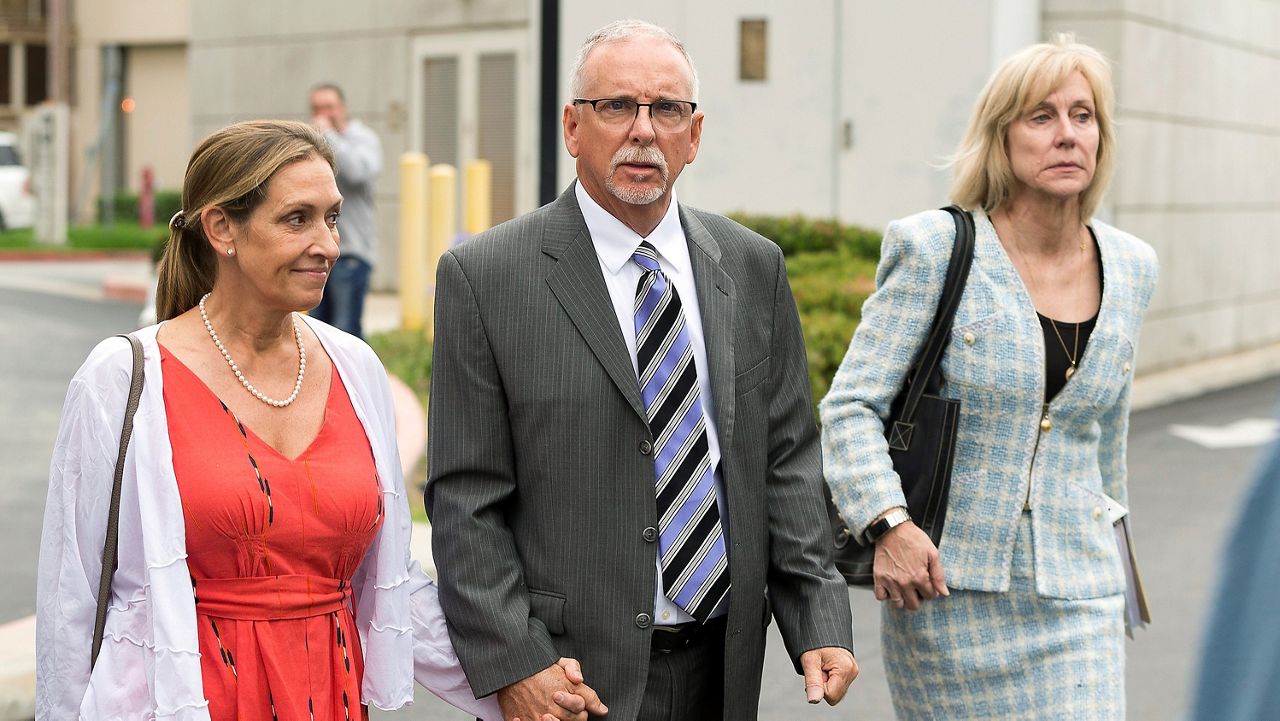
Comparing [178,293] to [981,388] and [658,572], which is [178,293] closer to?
[658,572]

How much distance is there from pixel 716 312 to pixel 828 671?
2.56ft

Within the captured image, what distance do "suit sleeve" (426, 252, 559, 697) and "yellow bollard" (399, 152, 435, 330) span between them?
11.9 m

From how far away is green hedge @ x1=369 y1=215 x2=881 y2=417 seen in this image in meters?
9.93

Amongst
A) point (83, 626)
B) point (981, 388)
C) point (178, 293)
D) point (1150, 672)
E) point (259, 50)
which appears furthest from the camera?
point (259, 50)

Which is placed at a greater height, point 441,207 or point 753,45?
point 753,45

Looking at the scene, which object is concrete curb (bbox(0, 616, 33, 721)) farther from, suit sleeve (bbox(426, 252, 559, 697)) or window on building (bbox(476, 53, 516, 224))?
window on building (bbox(476, 53, 516, 224))

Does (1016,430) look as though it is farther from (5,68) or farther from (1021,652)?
(5,68)

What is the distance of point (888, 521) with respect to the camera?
3881mm

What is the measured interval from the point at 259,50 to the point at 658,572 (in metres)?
20.0

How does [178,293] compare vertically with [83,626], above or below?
above

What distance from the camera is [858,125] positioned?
14.3m

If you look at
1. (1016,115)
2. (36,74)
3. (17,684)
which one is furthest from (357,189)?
(36,74)

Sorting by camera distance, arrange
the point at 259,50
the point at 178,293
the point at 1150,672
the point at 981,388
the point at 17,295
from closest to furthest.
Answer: the point at 178,293 < the point at 981,388 < the point at 1150,672 < the point at 17,295 < the point at 259,50

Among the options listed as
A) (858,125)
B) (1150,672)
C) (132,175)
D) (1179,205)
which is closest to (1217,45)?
(1179,205)
